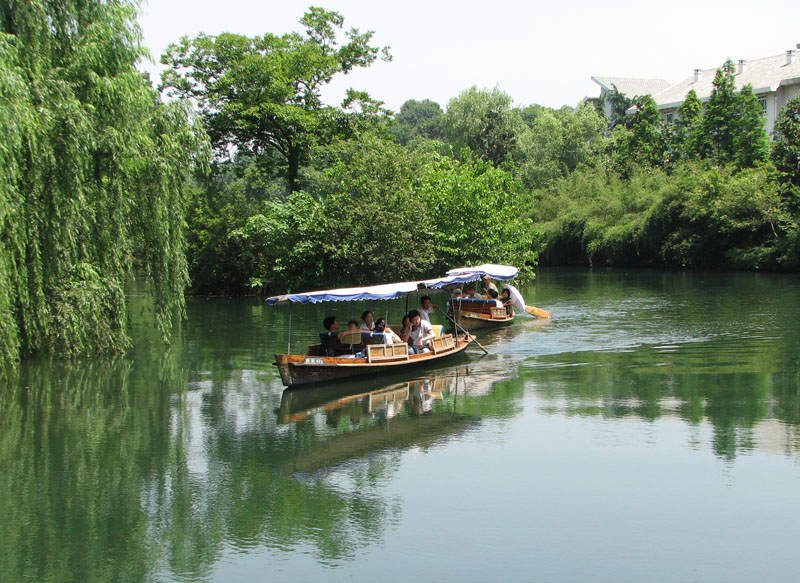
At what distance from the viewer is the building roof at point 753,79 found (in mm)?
78456

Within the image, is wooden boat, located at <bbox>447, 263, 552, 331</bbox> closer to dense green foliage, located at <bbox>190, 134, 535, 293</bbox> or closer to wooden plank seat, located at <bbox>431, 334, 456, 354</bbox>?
Result: wooden plank seat, located at <bbox>431, 334, 456, 354</bbox>

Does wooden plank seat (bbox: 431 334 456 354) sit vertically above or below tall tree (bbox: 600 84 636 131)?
below

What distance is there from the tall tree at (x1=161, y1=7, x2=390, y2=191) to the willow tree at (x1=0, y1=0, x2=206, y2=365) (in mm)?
24224

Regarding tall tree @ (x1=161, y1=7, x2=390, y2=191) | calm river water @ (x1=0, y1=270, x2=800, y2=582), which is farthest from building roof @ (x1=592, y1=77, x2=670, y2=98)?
calm river water @ (x1=0, y1=270, x2=800, y2=582)

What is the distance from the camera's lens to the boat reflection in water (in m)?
15.5

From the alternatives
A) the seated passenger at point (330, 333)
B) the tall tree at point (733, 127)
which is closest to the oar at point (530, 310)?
the seated passenger at point (330, 333)

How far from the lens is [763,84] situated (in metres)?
79.7

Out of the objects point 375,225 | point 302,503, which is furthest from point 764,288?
point 302,503

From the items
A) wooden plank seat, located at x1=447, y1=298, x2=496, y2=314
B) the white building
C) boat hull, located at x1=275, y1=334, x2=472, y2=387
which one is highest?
the white building

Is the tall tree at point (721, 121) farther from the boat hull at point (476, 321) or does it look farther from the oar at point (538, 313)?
the boat hull at point (476, 321)

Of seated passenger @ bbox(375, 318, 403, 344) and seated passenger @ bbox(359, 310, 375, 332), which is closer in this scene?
seated passenger @ bbox(375, 318, 403, 344)

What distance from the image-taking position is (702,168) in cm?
6750

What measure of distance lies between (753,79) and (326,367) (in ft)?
240

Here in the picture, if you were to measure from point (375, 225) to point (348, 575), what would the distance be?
114 feet
